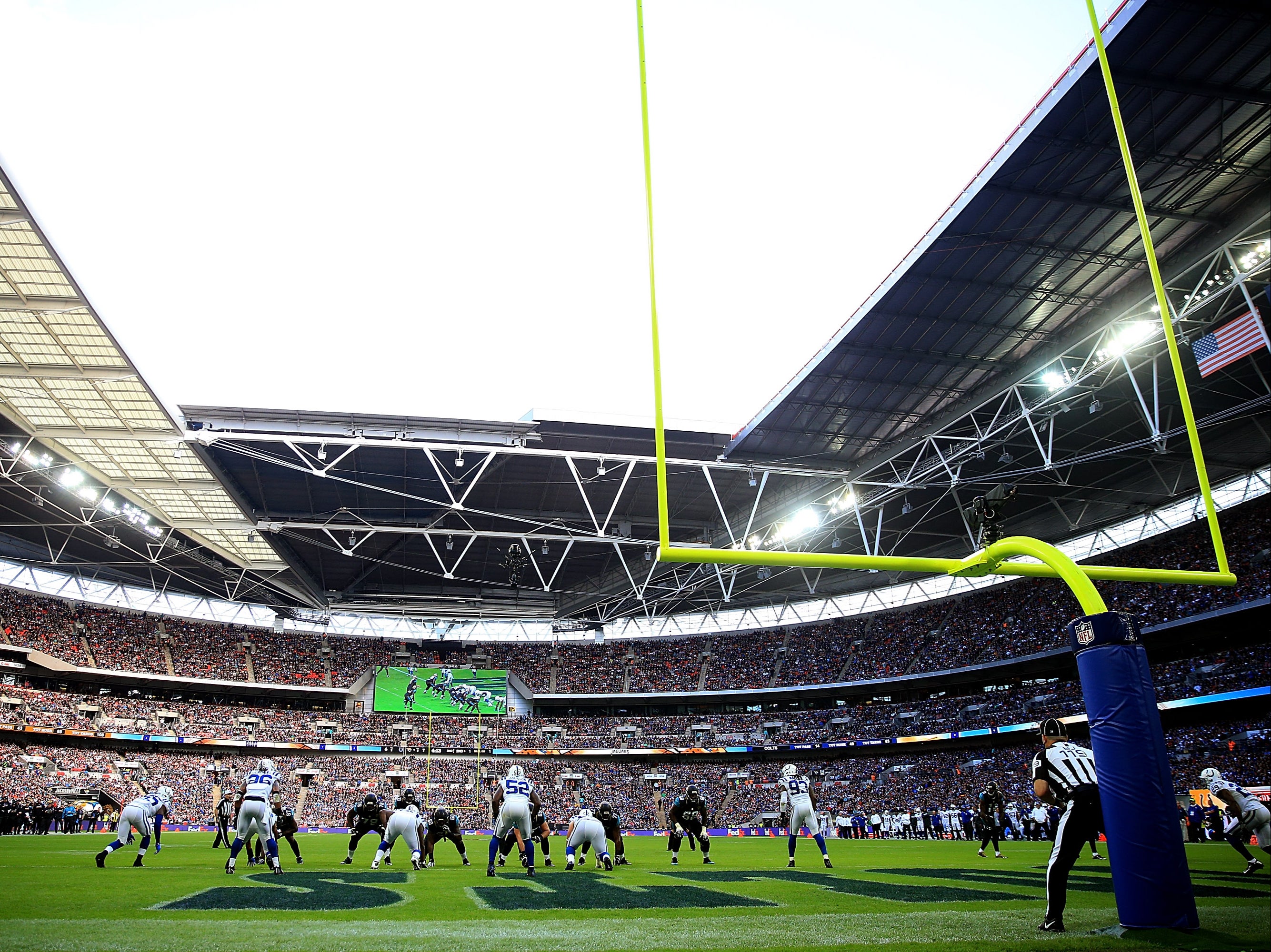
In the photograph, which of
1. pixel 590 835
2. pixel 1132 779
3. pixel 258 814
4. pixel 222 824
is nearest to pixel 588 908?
pixel 590 835

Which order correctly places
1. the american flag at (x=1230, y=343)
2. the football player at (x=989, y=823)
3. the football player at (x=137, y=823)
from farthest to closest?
the football player at (x=989, y=823)
the american flag at (x=1230, y=343)
the football player at (x=137, y=823)

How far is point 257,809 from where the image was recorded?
11.8 meters

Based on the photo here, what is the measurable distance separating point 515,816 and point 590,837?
5.45 feet

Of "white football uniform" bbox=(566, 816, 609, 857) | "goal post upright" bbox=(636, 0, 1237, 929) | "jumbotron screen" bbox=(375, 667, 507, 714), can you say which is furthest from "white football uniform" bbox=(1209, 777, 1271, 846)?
"jumbotron screen" bbox=(375, 667, 507, 714)

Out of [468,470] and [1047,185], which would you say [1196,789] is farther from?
[468,470]

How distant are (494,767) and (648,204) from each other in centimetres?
4336

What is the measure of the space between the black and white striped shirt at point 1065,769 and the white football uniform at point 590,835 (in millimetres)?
7957

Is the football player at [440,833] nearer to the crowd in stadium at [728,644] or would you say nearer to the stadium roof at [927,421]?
the stadium roof at [927,421]

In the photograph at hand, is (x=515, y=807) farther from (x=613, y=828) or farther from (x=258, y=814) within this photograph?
(x=613, y=828)

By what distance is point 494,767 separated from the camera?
4709cm

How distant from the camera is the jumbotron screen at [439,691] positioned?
49.0 metres

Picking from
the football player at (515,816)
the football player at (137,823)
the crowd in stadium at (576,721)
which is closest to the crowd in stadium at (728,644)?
the crowd in stadium at (576,721)

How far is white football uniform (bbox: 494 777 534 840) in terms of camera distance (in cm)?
1207

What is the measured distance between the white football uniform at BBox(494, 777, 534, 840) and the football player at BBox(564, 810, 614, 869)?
3.73ft
